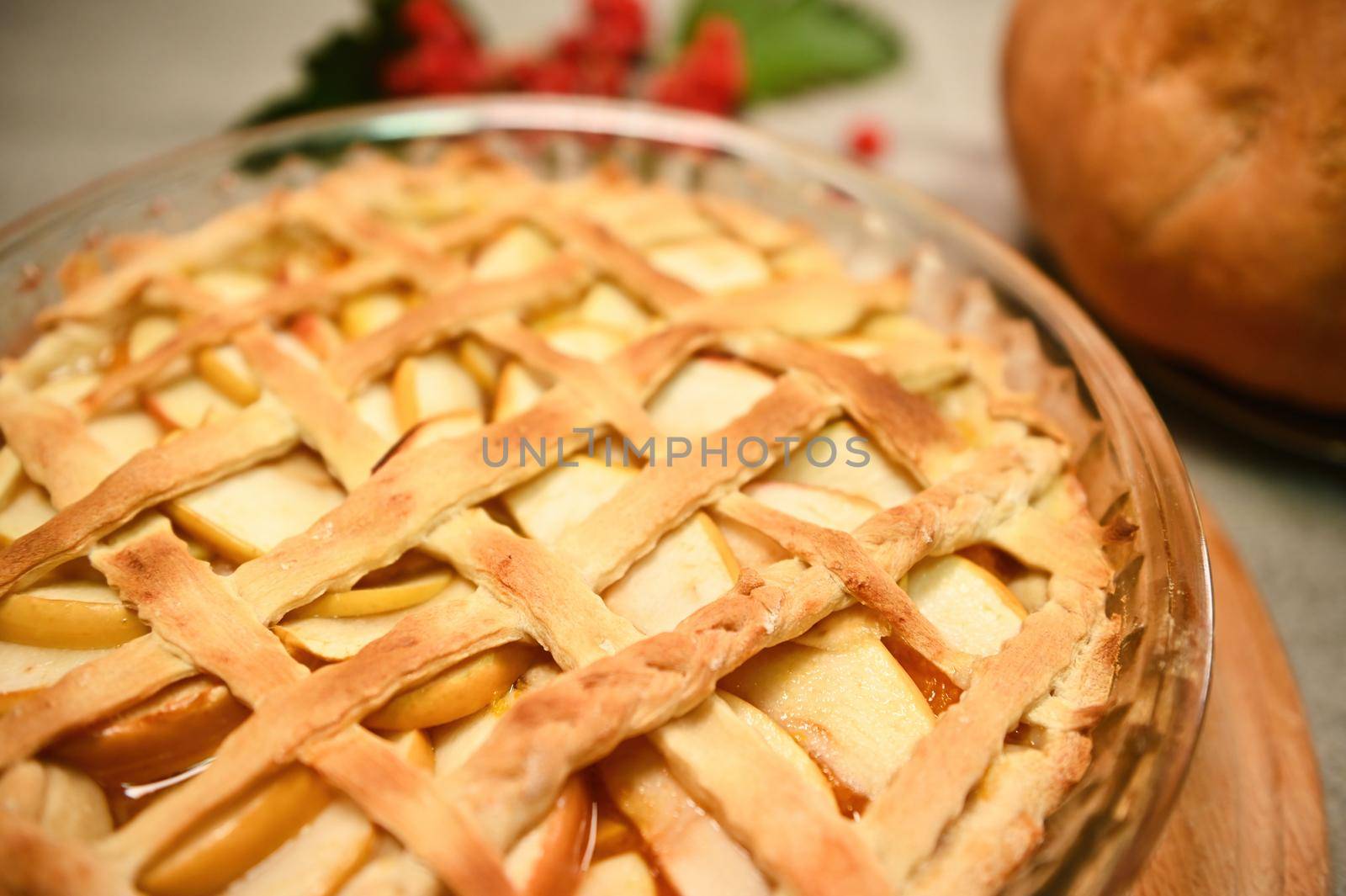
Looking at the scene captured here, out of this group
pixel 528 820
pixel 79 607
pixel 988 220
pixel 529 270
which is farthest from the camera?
pixel 988 220

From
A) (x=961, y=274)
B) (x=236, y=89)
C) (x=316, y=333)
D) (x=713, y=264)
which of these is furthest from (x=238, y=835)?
(x=236, y=89)

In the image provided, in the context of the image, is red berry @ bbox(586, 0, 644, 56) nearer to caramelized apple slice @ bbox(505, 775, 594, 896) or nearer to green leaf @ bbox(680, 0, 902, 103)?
green leaf @ bbox(680, 0, 902, 103)

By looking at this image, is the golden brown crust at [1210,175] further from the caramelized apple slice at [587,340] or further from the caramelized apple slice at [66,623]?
the caramelized apple slice at [66,623]

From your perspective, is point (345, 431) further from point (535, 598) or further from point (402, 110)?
point (402, 110)

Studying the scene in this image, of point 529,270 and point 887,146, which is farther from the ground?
point 529,270

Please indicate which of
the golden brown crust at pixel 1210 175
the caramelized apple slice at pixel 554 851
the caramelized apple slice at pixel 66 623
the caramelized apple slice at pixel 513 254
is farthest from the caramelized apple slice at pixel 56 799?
the golden brown crust at pixel 1210 175

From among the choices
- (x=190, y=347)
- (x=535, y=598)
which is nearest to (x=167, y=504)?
(x=190, y=347)

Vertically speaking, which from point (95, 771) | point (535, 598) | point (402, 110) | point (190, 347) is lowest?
point (535, 598)
